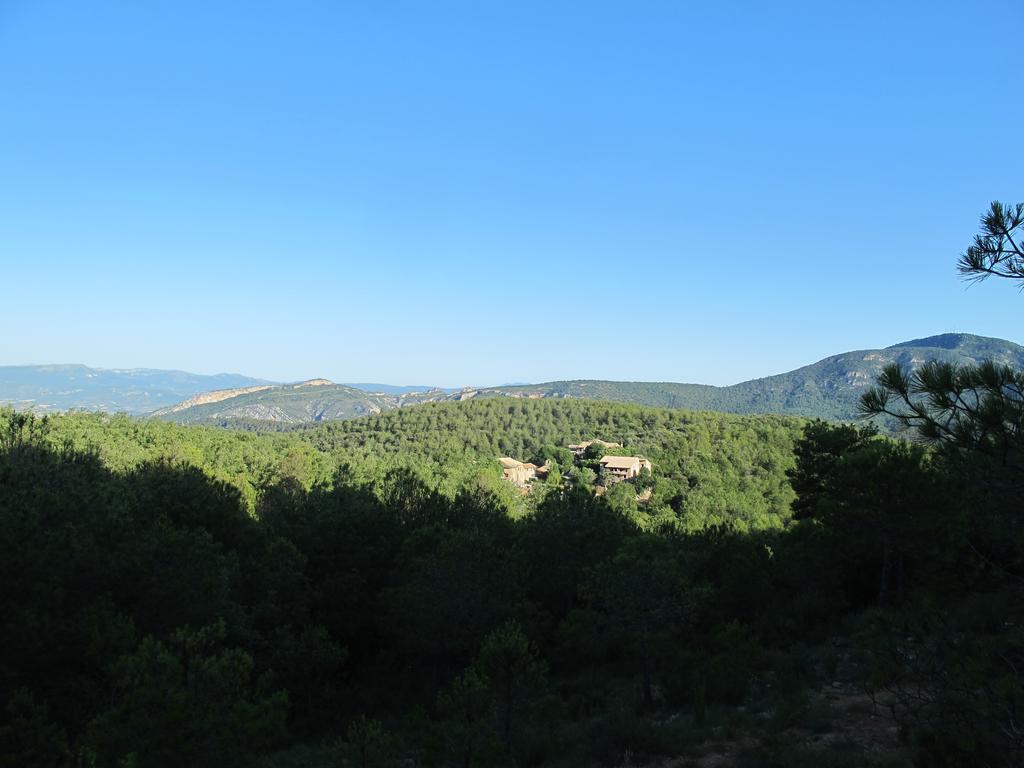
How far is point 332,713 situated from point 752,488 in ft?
246

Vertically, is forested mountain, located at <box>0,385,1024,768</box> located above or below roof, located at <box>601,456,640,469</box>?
above

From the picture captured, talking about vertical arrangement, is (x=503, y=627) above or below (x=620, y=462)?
above

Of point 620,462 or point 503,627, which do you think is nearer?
point 503,627

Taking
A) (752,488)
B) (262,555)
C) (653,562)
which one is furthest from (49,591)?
(752,488)

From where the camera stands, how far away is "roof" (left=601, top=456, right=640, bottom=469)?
320ft

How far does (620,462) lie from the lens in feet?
324

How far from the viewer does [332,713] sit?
64.2ft

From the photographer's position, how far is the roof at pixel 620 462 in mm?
97562

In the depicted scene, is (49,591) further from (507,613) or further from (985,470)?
(985,470)

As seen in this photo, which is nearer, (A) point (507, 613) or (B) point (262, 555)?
(A) point (507, 613)

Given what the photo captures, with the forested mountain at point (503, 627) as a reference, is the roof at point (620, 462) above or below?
below

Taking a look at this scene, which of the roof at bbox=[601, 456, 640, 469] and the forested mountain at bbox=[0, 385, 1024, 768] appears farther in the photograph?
the roof at bbox=[601, 456, 640, 469]

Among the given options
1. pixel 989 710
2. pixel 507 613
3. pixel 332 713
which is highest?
pixel 989 710

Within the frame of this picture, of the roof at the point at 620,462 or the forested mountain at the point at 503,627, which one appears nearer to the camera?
the forested mountain at the point at 503,627
